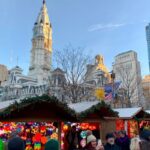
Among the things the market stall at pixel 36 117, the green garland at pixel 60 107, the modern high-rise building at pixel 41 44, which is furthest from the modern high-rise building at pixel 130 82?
the modern high-rise building at pixel 41 44

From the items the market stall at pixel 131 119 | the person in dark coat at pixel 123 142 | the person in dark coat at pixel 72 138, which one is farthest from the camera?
the market stall at pixel 131 119

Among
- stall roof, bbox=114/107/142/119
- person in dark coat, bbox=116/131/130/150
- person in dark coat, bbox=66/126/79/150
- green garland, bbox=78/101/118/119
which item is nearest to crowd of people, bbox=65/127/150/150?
person in dark coat, bbox=116/131/130/150

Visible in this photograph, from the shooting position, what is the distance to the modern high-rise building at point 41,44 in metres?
116

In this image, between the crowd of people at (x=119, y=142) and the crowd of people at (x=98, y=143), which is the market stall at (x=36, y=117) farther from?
the crowd of people at (x=119, y=142)

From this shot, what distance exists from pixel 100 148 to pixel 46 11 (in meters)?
124

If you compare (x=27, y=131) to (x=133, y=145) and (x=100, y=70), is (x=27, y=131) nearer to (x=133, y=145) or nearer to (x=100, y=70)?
(x=133, y=145)

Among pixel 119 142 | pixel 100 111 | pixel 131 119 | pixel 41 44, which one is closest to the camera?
pixel 119 142

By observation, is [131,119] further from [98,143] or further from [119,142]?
[98,143]

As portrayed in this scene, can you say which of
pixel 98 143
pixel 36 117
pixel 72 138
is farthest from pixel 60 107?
pixel 98 143

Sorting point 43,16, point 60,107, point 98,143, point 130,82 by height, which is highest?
point 43,16

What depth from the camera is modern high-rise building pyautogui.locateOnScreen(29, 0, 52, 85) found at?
116 m

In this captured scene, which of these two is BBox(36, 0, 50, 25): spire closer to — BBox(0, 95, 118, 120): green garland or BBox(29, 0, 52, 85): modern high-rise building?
BBox(29, 0, 52, 85): modern high-rise building

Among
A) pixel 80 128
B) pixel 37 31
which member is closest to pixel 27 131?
pixel 80 128

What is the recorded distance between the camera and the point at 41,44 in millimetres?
120312
